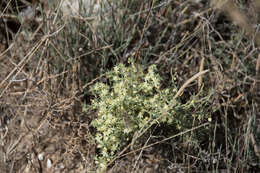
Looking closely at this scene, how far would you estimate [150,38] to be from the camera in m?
2.01

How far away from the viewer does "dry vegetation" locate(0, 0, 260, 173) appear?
60.4 inches

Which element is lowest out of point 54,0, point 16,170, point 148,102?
point 16,170

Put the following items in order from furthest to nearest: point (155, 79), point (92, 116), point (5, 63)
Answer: point (5, 63), point (92, 116), point (155, 79)

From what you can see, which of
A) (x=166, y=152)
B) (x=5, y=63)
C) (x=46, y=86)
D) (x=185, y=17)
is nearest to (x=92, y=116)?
(x=46, y=86)

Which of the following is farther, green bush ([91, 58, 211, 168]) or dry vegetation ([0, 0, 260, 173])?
dry vegetation ([0, 0, 260, 173])

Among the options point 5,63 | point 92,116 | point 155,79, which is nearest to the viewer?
point 155,79

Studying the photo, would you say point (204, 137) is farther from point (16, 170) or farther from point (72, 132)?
point (16, 170)

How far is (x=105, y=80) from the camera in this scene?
1.79m

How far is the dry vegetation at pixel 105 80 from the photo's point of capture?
1.53 m

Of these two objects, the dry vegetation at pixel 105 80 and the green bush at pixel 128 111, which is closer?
the green bush at pixel 128 111

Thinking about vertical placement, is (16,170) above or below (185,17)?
below

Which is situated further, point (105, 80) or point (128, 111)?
point (105, 80)

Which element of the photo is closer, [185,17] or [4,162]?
[4,162]

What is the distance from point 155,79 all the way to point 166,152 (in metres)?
0.45
